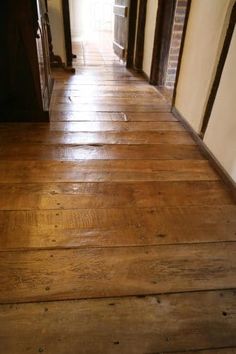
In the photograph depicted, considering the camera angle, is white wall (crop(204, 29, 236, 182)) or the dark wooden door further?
the dark wooden door

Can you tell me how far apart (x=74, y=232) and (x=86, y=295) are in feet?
1.08

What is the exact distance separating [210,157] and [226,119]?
0.30 m

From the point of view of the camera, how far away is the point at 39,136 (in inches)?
82.8

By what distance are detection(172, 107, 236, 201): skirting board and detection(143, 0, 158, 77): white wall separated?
1426 mm

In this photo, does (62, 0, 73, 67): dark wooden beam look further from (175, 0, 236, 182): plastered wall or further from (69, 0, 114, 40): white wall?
A: (69, 0, 114, 40): white wall

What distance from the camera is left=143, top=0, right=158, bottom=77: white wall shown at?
3281mm

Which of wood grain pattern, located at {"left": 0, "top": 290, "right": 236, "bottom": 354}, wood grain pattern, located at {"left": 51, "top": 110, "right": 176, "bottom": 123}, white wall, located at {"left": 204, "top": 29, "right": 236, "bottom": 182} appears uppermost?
white wall, located at {"left": 204, "top": 29, "right": 236, "bottom": 182}

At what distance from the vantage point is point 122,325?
93 centimetres

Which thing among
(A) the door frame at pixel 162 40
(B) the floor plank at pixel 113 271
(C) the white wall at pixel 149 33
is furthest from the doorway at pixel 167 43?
(B) the floor plank at pixel 113 271

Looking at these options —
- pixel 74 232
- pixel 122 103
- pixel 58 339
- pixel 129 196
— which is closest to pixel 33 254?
pixel 74 232

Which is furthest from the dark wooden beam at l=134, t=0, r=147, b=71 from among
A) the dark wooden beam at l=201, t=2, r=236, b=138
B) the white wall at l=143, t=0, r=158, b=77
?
the dark wooden beam at l=201, t=2, r=236, b=138

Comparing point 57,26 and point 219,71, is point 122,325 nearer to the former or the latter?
point 219,71

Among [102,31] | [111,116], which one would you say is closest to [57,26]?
[111,116]

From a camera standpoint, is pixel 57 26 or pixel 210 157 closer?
pixel 210 157
